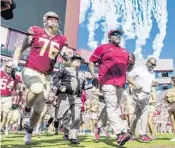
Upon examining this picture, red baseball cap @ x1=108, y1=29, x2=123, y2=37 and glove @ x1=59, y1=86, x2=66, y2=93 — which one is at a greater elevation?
red baseball cap @ x1=108, y1=29, x2=123, y2=37

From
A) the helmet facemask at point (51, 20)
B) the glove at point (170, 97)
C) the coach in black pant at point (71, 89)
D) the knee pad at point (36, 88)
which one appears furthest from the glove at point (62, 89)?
the glove at point (170, 97)

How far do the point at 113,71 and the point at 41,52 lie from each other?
1.35 metres

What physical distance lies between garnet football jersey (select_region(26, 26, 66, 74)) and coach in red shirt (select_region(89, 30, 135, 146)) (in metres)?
0.82

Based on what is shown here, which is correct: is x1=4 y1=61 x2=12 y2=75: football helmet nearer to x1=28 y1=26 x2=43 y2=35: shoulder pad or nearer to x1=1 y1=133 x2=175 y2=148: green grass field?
x1=1 y1=133 x2=175 y2=148: green grass field

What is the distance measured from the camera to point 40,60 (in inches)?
236

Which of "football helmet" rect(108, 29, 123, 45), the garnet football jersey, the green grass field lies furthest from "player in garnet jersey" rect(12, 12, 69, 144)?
"football helmet" rect(108, 29, 123, 45)

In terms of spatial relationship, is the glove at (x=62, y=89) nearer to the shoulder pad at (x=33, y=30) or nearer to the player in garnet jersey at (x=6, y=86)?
the player in garnet jersey at (x=6, y=86)

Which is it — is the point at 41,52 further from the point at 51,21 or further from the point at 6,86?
the point at 6,86

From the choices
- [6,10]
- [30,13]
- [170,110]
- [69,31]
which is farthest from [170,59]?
[6,10]

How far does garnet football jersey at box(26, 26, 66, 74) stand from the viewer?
5.98 metres

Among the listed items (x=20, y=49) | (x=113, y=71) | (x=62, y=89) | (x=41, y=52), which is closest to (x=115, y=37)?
(x=113, y=71)

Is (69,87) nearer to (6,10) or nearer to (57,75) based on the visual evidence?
(57,75)

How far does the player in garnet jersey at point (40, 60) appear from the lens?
5836 mm

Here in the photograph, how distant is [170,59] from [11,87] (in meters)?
62.7
